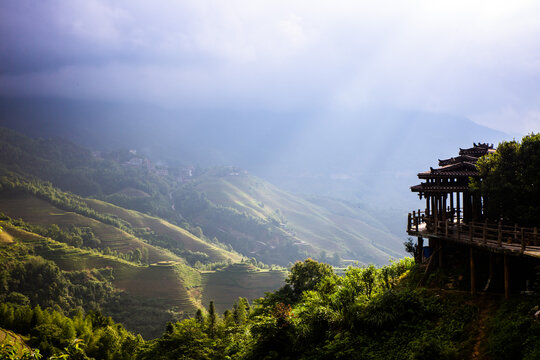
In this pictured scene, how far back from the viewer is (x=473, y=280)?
2016 cm

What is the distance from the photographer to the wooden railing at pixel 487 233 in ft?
60.6

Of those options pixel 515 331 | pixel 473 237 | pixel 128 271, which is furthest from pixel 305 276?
pixel 128 271

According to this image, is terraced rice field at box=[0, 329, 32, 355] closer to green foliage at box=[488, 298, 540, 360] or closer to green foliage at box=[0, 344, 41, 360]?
green foliage at box=[0, 344, 41, 360]

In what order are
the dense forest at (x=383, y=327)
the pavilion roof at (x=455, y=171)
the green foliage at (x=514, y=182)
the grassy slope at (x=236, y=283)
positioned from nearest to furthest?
the dense forest at (x=383, y=327) → the green foliage at (x=514, y=182) → the pavilion roof at (x=455, y=171) → the grassy slope at (x=236, y=283)

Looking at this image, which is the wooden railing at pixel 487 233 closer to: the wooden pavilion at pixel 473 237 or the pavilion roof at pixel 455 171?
the wooden pavilion at pixel 473 237

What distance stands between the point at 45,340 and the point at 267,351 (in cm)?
4957

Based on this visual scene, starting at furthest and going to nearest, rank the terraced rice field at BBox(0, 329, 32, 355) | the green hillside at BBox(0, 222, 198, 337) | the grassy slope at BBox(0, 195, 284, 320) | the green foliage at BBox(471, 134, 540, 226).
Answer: the grassy slope at BBox(0, 195, 284, 320) < the green hillside at BBox(0, 222, 198, 337) < the green foliage at BBox(471, 134, 540, 226) < the terraced rice field at BBox(0, 329, 32, 355)

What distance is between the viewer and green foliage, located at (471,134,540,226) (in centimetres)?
2169

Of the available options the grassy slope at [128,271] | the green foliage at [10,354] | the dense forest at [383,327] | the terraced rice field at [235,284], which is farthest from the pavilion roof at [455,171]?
the terraced rice field at [235,284]

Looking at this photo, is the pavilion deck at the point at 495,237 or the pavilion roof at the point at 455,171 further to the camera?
the pavilion roof at the point at 455,171

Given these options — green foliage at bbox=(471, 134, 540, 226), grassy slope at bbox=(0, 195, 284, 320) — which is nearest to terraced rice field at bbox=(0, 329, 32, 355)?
green foliage at bbox=(471, 134, 540, 226)

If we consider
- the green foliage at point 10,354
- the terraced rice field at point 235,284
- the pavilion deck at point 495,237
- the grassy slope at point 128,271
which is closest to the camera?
the green foliage at point 10,354

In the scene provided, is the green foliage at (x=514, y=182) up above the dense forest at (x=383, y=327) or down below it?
above

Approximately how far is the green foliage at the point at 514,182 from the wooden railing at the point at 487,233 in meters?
0.94
